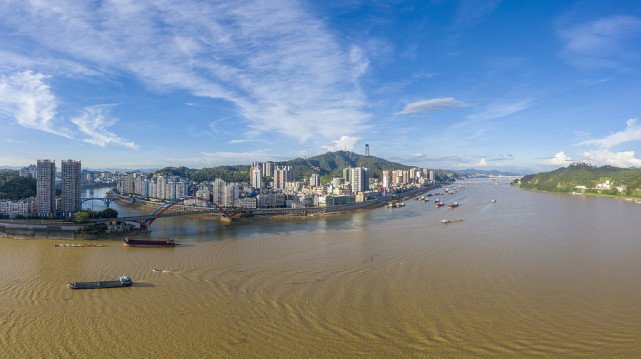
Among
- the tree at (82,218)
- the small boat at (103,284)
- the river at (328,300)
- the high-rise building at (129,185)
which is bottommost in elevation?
the river at (328,300)

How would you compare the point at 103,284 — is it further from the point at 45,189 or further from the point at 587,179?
the point at 587,179

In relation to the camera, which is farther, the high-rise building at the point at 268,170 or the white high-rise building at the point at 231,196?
the high-rise building at the point at 268,170

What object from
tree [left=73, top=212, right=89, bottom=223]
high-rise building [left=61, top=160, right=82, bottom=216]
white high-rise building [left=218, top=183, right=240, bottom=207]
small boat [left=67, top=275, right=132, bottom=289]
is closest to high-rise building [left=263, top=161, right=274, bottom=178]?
white high-rise building [left=218, top=183, right=240, bottom=207]

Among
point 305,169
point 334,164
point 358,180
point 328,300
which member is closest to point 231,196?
point 358,180

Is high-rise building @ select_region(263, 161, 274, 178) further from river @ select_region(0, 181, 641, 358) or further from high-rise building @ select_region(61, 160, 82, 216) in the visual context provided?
river @ select_region(0, 181, 641, 358)

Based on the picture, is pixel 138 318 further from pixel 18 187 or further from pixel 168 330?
pixel 18 187

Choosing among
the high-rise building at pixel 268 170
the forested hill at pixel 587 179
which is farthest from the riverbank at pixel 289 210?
the forested hill at pixel 587 179

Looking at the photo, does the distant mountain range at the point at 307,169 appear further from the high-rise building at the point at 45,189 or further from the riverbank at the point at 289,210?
the high-rise building at the point at 45,189
